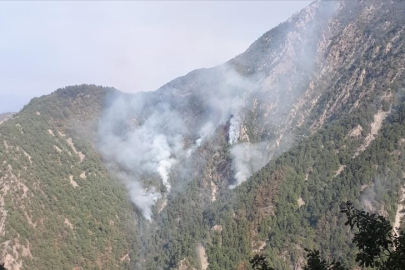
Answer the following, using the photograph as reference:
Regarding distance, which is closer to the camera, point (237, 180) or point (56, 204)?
point (56, 204)

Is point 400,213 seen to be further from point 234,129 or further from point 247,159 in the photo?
point 234,129

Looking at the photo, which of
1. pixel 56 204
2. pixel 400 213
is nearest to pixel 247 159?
pixel 400 213

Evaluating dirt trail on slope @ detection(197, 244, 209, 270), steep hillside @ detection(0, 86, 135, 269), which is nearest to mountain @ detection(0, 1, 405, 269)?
dirt trail on slope @ detection(197, 244, 209, 270)

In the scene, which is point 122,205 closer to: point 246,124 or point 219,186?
Answer: point 219,186

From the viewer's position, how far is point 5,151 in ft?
485

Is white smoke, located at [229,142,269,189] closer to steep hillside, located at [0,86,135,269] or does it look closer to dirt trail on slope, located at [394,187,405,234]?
steep hillside, located at [0,86,135,269]

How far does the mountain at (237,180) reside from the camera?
124312mm

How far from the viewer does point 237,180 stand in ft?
563

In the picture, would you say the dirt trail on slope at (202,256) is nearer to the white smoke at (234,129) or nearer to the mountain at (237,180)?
the mountain at (237,180)

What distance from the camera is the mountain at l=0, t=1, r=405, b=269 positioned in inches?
4894

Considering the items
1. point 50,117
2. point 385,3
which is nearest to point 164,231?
point 50,117

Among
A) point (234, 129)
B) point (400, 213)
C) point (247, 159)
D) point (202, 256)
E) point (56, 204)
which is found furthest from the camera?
point (234, 129)

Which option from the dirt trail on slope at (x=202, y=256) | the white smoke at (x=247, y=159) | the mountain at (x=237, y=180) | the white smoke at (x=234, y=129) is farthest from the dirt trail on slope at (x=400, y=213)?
the white smoke at (x=234, y=129)

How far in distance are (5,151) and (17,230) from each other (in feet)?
118
